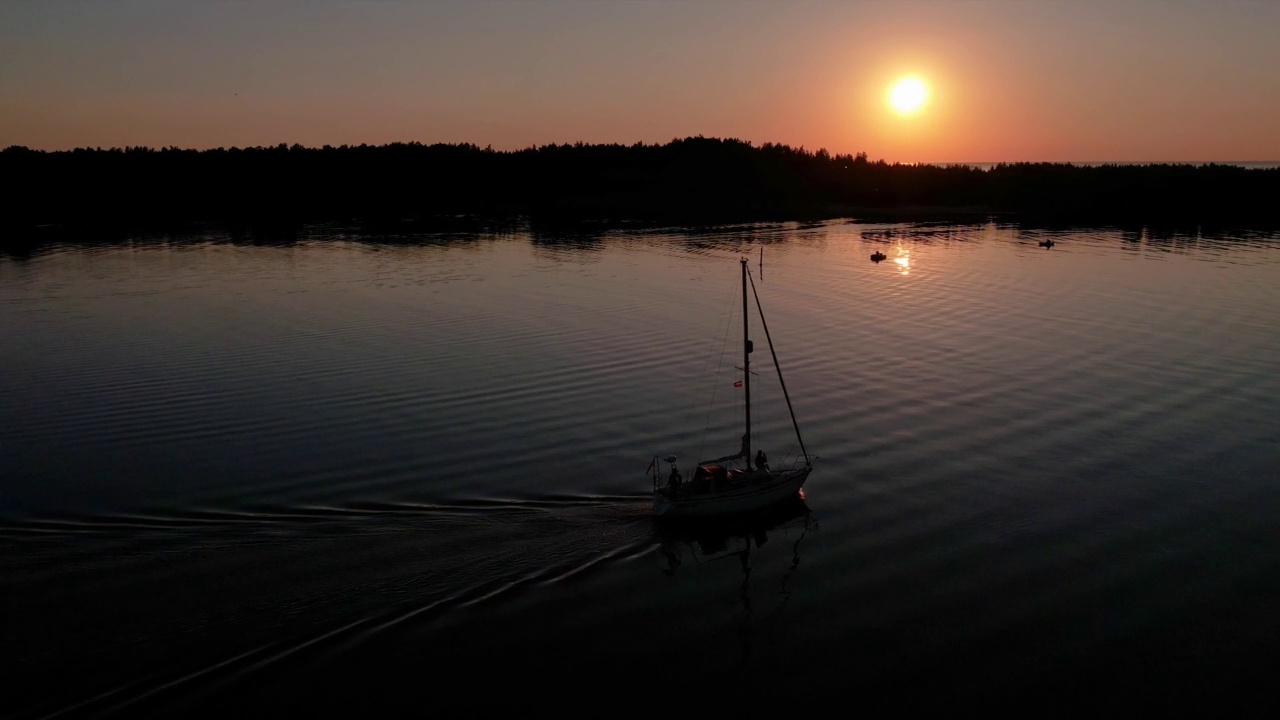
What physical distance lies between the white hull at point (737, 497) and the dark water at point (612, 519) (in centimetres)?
77

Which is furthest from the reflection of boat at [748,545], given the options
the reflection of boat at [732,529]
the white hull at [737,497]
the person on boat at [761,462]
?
the person on boat at [761,462]

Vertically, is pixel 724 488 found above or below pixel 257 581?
above

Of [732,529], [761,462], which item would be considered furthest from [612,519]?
[761,462]

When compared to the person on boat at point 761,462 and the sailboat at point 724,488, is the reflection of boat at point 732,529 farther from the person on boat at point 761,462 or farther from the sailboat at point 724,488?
the person on boat at point 761,462

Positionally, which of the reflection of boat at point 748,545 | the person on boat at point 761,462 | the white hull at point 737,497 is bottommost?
the reflection of boat at point 748,545

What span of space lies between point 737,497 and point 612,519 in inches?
173

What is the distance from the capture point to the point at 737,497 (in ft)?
102

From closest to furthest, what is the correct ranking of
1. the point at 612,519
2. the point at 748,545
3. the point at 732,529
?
the point at 748,545
the point at 612,519
the point at 732,529

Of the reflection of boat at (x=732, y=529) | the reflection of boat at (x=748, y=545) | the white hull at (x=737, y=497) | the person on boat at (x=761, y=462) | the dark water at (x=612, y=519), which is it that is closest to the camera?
the dark water at (x=612, y=519)

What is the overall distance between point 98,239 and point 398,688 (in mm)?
123084

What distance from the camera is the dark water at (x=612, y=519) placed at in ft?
73.3

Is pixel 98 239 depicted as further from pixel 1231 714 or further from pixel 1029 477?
pixel 1231 714

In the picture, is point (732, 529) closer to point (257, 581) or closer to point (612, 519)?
point (612, 519)

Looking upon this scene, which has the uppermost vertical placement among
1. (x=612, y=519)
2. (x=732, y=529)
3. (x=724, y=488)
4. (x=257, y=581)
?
(x=724, y=488)
